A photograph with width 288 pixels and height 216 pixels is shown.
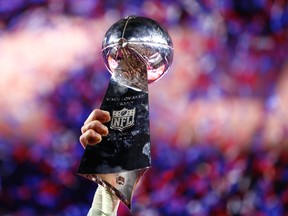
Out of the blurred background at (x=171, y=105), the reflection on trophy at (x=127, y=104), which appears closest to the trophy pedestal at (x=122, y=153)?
the reflection on trophy at (x=127, y=104)

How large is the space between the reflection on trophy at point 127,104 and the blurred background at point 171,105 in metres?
1.75

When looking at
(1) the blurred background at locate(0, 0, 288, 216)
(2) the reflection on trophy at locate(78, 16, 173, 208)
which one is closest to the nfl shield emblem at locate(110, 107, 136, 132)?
(2) the reflection on trophy at locate(78, 16, 173, 208)

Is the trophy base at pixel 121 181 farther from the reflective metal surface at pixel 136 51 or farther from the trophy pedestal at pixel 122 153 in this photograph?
the reflective metal surface at pixel 136 51

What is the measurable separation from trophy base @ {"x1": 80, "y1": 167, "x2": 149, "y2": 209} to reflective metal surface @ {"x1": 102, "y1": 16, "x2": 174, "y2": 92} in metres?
0.15

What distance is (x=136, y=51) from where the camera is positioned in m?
1.24

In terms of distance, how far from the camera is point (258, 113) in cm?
324

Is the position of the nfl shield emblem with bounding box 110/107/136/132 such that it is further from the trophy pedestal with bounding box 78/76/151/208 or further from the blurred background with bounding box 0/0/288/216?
the blurred background with bounding box 0/0/288/216

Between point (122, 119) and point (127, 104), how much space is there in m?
0.03

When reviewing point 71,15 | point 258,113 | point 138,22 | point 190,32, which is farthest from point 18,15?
point 138,22

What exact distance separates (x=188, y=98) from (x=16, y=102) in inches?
29.1

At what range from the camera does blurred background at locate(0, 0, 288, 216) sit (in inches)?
117

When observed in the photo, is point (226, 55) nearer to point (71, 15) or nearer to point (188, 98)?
point (188, 98)

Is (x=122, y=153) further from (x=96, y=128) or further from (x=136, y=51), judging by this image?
(x=136, y=51)

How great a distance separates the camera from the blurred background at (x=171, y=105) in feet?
9.78
